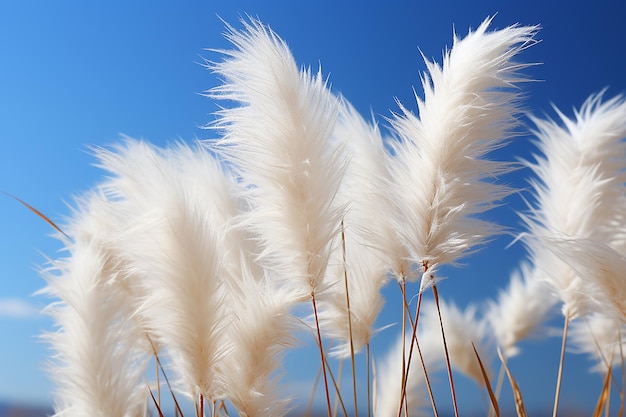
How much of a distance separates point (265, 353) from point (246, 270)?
0.19 m

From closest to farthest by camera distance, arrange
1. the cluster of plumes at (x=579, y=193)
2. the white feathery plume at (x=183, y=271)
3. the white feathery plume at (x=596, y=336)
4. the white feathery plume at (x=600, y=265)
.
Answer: the white feathery plume at (x=183, y=271) → the white feathery plume at (x=600, y=265) → the cluster of plumes at (x=579, y=193) → the white feathery plume at (x=596, y=336)

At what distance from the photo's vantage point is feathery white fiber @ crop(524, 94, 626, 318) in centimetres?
183

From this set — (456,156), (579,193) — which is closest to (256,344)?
(456,156)

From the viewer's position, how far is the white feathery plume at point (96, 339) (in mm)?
1559

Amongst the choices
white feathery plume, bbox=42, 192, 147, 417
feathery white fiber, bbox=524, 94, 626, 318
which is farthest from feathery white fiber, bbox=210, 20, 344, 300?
feathery white fiber, bbox=524, 94, 626, 318

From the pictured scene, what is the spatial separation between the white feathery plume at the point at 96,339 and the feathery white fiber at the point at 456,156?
0.66 m

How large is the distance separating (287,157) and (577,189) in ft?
3.06

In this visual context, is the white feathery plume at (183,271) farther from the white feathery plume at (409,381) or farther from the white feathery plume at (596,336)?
the white feathery plume at (596,336)

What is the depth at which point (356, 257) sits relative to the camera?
1.64m

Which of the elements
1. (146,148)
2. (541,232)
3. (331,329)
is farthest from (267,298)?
(541,232)

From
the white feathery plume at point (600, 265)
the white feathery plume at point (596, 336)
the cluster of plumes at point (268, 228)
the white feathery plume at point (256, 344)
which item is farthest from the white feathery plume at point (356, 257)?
the white feathery plume at point (596, 336)

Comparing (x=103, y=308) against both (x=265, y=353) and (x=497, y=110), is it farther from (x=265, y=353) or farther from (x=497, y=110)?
(x=497, y=110)

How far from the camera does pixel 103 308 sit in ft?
5.16

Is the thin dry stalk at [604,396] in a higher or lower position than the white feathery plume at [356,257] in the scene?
lower
